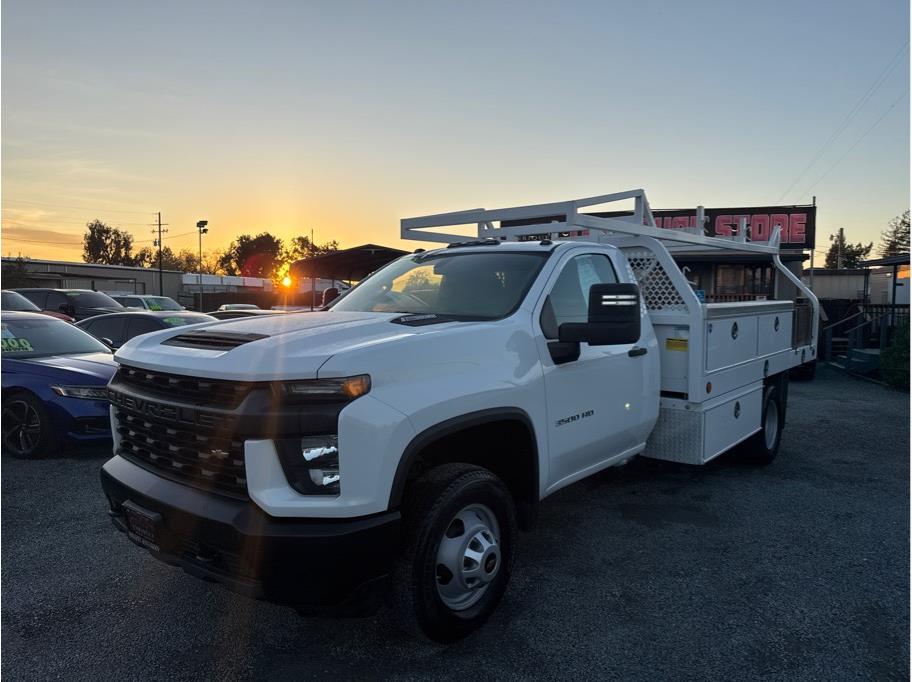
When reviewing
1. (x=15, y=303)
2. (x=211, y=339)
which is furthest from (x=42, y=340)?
(x=15, y=303)

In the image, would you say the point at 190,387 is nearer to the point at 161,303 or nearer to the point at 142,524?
the point at 142,524

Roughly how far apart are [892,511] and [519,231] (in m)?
3.64

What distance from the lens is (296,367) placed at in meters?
2.54

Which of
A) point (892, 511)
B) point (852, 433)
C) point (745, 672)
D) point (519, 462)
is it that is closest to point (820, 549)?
point (892, 511)

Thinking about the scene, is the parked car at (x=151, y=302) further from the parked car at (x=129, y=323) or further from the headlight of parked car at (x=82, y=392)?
the headlight of parked car at (x=82, y=392)

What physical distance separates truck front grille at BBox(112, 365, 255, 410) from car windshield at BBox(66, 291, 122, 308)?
49.8 ft

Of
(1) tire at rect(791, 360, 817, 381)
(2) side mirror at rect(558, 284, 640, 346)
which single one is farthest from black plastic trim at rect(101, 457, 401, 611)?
(1) tire at rect(791, 360, 817, 381)

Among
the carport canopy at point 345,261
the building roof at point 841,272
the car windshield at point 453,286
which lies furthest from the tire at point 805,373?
Result: the building roof at point 841,272

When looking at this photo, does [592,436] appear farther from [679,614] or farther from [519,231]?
[519,231]

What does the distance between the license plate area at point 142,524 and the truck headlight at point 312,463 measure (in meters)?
0.73

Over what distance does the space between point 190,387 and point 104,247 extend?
131356 millimetres

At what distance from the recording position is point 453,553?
296 cm

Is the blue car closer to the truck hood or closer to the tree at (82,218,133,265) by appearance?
the truck hood

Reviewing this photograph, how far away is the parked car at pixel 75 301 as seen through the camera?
1616 cm
